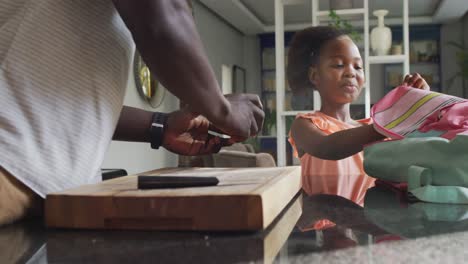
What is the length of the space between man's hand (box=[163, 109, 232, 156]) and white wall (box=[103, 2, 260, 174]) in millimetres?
3618

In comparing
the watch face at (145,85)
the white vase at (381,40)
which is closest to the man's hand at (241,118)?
the white vase at (381,40)

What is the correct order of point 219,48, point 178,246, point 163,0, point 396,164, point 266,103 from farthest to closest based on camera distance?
point 266,103 < point 219,48 < point 396,164 < point 163,0 < point 178,246

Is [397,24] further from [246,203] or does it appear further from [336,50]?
[246,203]

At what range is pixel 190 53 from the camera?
1.73 ft

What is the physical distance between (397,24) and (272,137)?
2431 millimetres

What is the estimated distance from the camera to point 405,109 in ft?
2.99

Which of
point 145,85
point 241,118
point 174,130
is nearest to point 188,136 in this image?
point 174,130

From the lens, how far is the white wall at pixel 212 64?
4.81m

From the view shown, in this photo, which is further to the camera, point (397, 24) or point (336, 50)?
point (397, 24)

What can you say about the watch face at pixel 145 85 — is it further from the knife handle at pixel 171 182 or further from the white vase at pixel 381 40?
the knife handle at pixel 171 182

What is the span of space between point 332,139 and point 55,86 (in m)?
0.80

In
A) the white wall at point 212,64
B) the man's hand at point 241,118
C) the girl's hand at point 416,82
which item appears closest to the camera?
the man's hand at point 241,118

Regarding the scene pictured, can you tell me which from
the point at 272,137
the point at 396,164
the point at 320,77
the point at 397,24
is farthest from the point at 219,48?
the point at 396,164

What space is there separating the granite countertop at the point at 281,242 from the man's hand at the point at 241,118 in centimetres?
12
